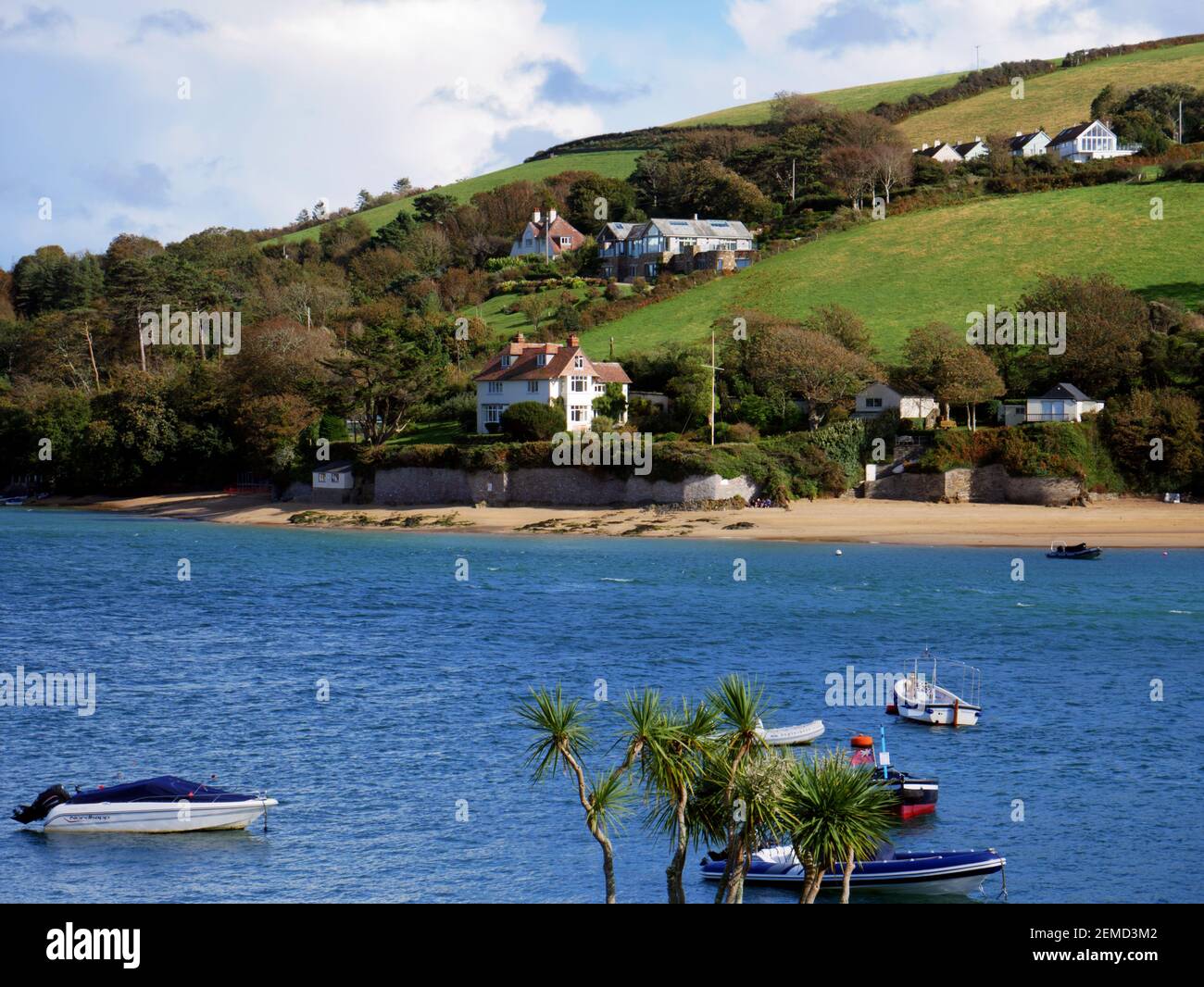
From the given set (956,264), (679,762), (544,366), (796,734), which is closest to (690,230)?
(956,264)

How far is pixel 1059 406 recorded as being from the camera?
7412 centimetres

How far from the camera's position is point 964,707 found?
32062 millimetres

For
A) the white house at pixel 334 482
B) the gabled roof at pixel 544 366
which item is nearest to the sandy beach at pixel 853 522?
the white house at pixel 334 482

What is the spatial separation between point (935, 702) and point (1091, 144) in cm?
11669

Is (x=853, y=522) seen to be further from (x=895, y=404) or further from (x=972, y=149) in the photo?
(x=972, y=149)

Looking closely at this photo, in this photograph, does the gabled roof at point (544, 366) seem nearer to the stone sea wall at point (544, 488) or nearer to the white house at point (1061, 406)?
the stone sea wall at point (544, 488)

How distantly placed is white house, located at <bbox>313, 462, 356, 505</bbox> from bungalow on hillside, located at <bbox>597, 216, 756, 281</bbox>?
1898 inches

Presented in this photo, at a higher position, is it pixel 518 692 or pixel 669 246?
pixel 669 246

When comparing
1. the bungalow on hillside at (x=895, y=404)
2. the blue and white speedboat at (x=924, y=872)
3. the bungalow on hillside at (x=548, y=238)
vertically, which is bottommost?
the blue and white speedboat at (x=924, y=872)

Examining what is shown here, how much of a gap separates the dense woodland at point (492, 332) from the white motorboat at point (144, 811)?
54.8 meters

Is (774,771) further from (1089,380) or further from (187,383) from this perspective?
(187,383)

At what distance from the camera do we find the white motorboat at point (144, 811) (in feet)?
80.1

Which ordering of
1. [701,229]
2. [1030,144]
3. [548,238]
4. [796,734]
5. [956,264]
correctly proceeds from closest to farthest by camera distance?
[796,734] → [956,264] → [701,229] → [1030,144] → [548,238]

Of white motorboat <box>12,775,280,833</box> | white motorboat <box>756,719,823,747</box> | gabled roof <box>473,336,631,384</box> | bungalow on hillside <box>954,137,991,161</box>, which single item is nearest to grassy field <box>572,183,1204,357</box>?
gabled roof <box>473,336,631,384</box>
